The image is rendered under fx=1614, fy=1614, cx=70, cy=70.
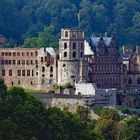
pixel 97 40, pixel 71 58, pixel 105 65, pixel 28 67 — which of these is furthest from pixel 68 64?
pixel 28 67

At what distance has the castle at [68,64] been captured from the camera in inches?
5000

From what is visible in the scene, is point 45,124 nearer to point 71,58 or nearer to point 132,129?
point 132,129

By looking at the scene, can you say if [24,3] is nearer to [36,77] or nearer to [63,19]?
[63,19]

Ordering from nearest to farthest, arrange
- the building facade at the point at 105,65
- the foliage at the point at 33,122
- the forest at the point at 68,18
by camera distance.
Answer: the foliage at the point at 33,122 < the building facade at the point at 105,65 < the forest at the point at 68,18

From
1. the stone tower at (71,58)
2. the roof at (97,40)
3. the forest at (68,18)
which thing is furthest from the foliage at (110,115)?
the forest at (68,18)

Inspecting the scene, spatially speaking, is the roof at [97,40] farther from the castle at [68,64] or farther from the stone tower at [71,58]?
the stone tower at [71,58]

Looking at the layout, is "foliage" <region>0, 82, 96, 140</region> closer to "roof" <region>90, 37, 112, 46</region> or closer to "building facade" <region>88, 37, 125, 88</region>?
"building facade" <region>88, 37, 125, 88</region>

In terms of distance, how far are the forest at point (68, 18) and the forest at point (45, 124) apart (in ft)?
149

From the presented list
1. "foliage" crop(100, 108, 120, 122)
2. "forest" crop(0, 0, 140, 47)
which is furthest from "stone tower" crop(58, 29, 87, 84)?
"forest" crop(0, 0, 140, 47)

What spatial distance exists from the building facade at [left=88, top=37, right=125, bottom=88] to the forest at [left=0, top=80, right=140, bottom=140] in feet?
61.4

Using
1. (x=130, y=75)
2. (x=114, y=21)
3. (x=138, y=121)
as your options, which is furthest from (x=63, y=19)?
(x=138, y=121)

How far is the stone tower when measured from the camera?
126562 millimetres

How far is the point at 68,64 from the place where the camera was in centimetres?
12688

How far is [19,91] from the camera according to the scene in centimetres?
10400
